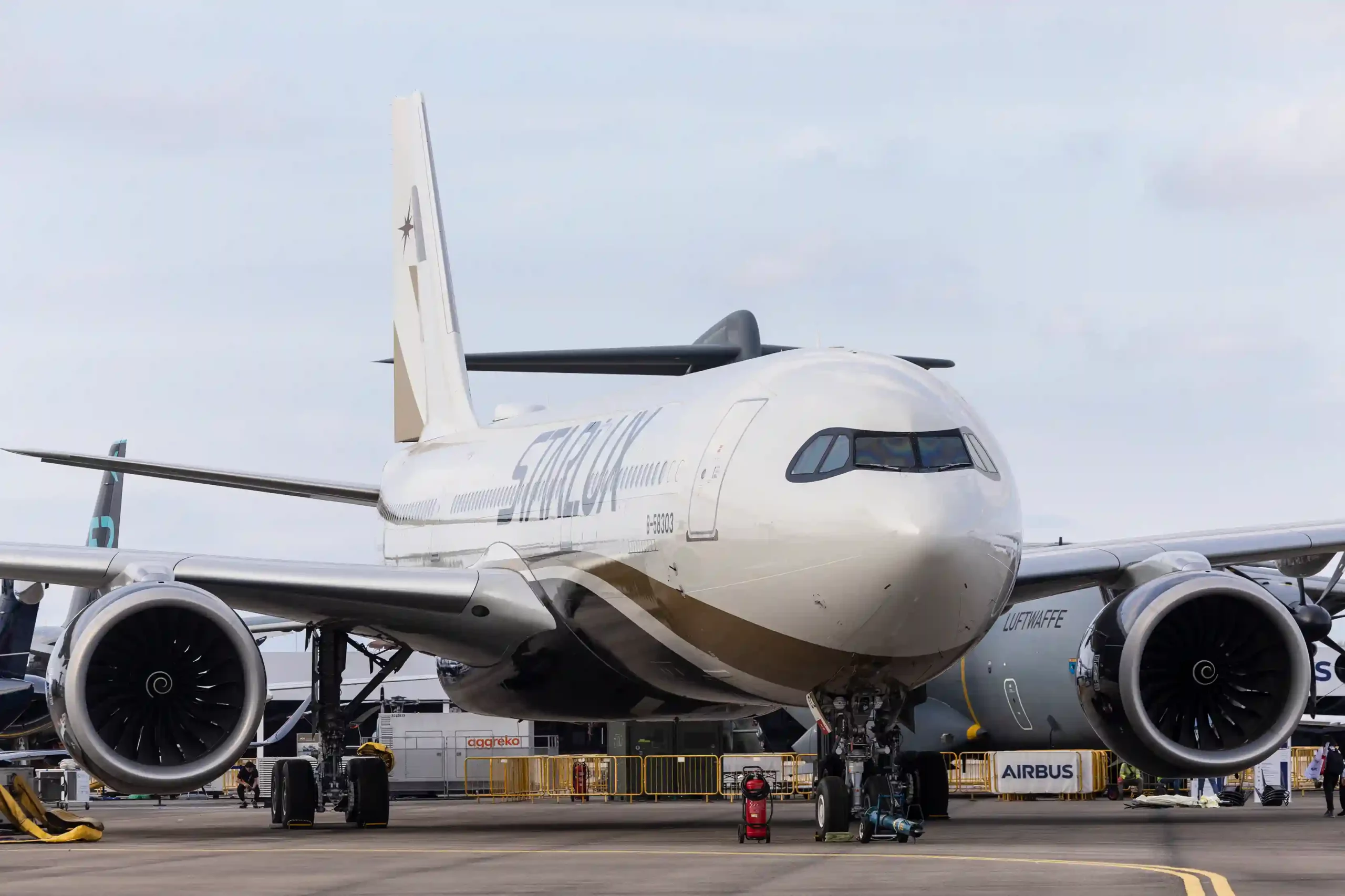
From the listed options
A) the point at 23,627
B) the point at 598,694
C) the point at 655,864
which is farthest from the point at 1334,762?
Result: the point at 23,627

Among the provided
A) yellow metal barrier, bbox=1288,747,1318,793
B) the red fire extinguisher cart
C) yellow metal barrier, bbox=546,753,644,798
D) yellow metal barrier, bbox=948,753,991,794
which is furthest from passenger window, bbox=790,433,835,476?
yellow metal barrier, bbox=1288,747,1318,793

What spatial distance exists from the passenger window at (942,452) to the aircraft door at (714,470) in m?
1.65

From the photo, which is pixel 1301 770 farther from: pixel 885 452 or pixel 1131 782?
pixel 885 452

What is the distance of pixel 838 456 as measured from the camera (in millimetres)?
15438

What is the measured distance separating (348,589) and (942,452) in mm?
6469

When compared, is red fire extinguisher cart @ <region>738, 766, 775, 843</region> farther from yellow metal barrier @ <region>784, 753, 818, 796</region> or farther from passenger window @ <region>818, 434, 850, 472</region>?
yellow metal barrier @ <region>784, 753, 818, 796</region>

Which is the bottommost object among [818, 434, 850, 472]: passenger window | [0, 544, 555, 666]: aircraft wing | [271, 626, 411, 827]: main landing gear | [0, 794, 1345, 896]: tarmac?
[0, 794, 1345, 896]: tarmac

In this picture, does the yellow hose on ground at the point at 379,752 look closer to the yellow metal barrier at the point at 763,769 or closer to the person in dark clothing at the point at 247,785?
the person in dark clothing at the point at 247,785

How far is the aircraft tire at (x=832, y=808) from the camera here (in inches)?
633

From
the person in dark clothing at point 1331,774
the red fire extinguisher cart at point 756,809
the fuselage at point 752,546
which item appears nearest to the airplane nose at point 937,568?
the fuselage at point 752,546

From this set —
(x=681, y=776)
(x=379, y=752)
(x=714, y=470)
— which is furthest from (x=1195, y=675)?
(x=379, y=752)

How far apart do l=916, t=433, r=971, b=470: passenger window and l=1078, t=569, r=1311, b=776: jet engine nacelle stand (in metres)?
3.53

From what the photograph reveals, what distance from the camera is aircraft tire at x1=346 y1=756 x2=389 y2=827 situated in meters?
21.7

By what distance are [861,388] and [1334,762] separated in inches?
532
